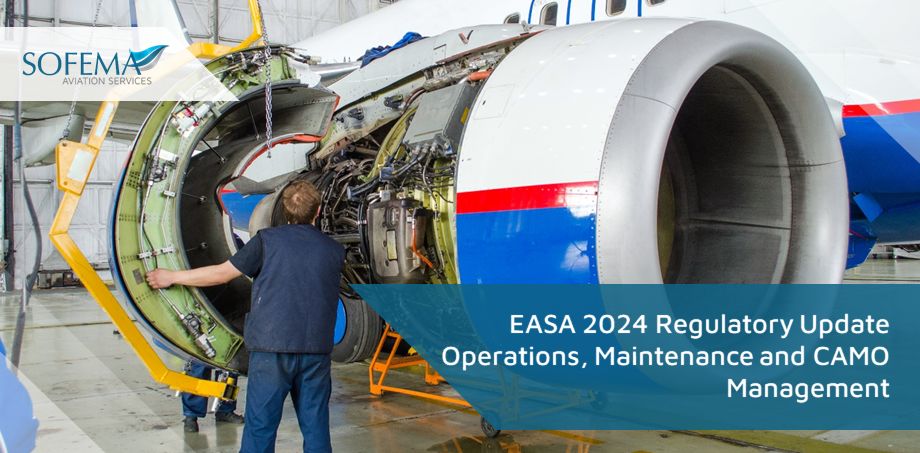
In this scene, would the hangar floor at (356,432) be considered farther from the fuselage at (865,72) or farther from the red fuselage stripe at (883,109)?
the red fuselage stripe at (883,109)

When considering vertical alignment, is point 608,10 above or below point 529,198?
above

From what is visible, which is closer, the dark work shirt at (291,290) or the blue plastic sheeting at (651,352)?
the blue plastic sheeting at (651,352)

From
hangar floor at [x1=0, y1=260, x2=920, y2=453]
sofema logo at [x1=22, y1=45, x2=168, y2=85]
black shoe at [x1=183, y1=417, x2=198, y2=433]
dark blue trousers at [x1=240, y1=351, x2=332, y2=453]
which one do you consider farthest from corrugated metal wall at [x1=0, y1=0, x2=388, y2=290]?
dark blue trousers at [x1=240, y1=351, x2=332, y2=453]

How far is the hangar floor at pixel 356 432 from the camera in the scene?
377 cm

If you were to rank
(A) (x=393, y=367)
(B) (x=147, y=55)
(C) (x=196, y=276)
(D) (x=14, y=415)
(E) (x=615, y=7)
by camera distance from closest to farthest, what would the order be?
(D) (x=14, y=415)
(C) (x=196, y=276)
(B) (x=147, y=55)
(A) (x=393, y=367)
(E) (x=615, y=7)

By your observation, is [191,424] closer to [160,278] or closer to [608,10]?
[160,278]

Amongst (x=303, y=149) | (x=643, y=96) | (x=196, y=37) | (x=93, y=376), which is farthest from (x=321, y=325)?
(x=196, y=37)

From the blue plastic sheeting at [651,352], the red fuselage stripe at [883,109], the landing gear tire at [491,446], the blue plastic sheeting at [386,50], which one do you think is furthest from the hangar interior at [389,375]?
the red fuselage stripe at [883,109]

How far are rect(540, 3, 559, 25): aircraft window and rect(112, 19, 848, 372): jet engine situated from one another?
232 cm

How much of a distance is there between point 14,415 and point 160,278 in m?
1.72

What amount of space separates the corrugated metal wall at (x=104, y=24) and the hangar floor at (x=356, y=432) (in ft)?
48.8

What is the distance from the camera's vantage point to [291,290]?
112 inches

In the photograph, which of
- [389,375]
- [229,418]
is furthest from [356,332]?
[389,375]

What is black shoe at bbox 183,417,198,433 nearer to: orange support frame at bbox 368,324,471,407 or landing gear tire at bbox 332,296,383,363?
landing gear tire at bbox 332,296,383,363
